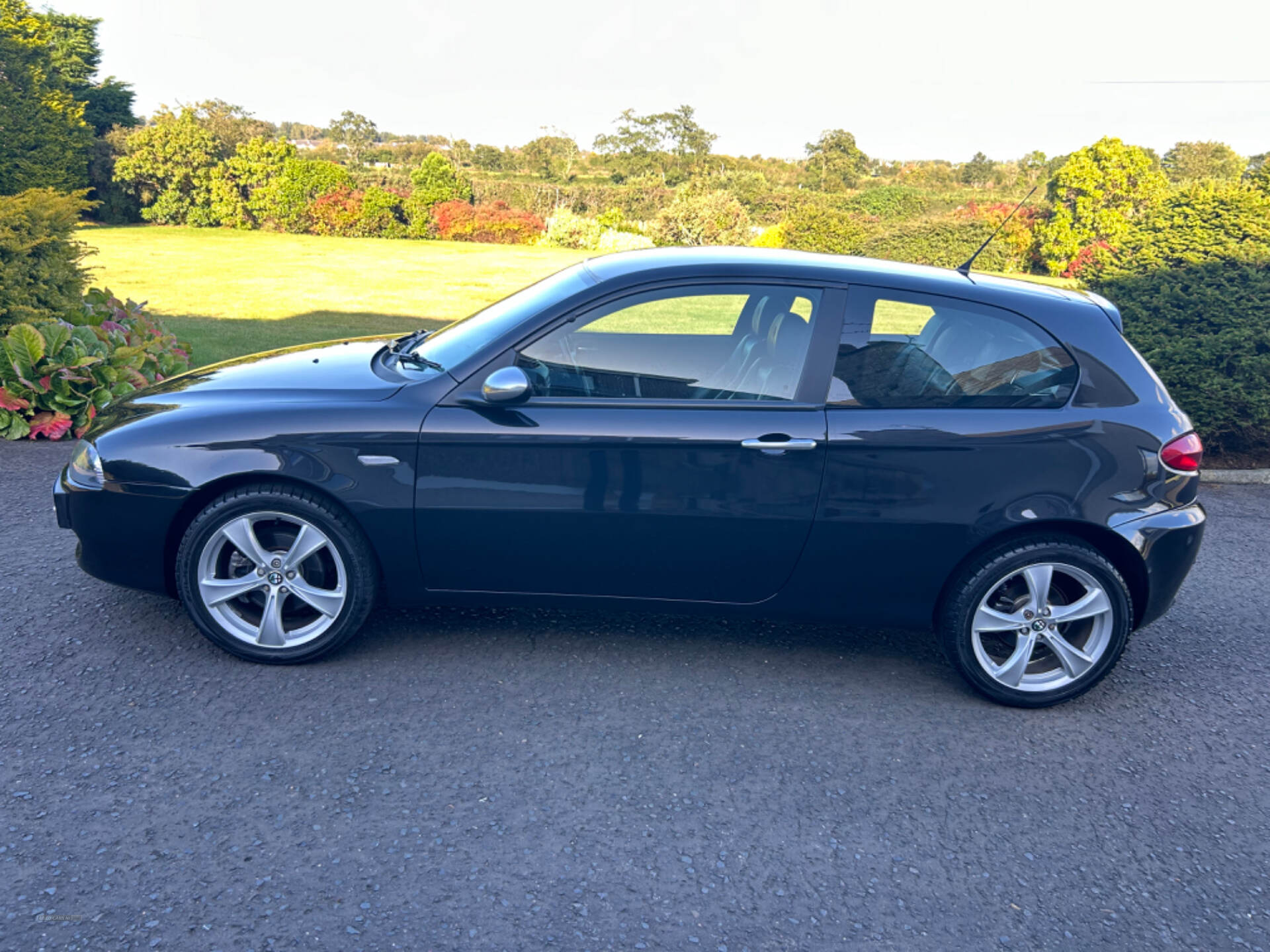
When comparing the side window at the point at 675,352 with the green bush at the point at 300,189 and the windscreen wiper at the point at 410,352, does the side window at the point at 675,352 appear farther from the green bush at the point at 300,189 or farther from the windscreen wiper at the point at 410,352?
the green bush at the point at 300,189

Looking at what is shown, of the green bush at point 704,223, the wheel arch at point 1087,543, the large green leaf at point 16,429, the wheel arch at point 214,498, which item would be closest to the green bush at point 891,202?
the green bush at point 704,223

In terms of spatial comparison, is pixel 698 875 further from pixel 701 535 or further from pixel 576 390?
pixel 576 390

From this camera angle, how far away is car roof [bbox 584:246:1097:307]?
13.5 ft

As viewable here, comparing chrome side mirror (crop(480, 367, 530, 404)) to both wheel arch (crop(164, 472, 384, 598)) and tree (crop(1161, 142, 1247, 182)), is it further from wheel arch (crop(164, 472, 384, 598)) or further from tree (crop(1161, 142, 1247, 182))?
tree (crop(1161, 142, 1247, 182))

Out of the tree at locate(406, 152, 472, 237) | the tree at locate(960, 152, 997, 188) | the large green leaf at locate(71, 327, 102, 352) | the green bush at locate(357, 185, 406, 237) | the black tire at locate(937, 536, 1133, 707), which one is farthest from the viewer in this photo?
the tree at locate(960, 152, 997, 188)

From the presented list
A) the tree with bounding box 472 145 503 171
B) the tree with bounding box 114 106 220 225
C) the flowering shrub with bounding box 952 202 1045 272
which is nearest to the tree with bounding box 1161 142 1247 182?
the flowering shrub with bounding box 952 202 1045 272

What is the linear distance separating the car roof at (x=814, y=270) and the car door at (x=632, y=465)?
0.28ft

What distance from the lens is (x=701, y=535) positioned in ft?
13.0

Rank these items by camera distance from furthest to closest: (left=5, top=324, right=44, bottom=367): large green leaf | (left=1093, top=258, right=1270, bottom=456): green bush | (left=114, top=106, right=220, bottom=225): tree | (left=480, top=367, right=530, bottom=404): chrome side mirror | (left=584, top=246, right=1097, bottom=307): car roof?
(left=114, top=106, right=220, bottom=225): tree < (left=1093, top=258, right=1270, bottom=456): green bush < (left=5, top=324, right=44, bottom=367): large green leaf < (left=584, top=246, right=1097, bottom=307): car roof < (left=480, top=367, right=530, bottom=404): chrome side mirror

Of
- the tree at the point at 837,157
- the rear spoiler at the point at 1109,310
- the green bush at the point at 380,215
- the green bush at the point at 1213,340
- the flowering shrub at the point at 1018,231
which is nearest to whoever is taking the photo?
the rear spoiler at the point at 1109,310

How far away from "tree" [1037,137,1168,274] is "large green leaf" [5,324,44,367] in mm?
25129

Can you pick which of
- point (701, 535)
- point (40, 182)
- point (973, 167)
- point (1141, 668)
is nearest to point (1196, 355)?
point (1141, 668)

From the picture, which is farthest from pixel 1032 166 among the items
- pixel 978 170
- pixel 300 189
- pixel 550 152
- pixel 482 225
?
pixel 300 189

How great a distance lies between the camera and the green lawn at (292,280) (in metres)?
12.8
